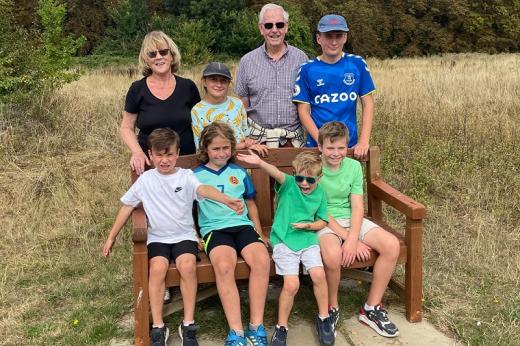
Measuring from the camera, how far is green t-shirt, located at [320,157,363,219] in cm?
365

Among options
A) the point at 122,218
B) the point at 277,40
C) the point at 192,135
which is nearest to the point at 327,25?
the point at 277,40

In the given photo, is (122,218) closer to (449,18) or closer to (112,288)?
(112,288)

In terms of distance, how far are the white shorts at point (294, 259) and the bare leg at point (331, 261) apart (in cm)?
4

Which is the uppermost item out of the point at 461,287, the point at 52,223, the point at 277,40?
the point at 277,40

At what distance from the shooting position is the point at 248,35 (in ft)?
104

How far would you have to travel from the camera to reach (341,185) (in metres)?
3.65

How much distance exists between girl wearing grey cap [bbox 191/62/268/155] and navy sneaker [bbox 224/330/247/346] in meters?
1.32

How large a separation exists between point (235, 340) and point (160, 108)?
167 centimetres

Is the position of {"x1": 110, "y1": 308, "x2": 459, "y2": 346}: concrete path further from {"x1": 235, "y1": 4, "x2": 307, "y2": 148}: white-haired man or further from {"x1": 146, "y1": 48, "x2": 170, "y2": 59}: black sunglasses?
{"x1": 146, "y1": 48, "x2": 170, "y2": 59}: black sunglasses

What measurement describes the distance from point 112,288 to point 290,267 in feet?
5.35

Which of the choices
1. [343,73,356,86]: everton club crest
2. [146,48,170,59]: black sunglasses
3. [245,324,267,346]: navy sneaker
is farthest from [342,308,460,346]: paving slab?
[146,48,170,59]: black sunglasses

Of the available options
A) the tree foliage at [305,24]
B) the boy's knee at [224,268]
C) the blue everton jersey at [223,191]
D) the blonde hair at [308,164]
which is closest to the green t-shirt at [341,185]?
the blonde hair at [308,164]

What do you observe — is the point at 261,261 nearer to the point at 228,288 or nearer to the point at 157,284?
the point at 228,288

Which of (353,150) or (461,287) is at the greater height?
(353,150)
